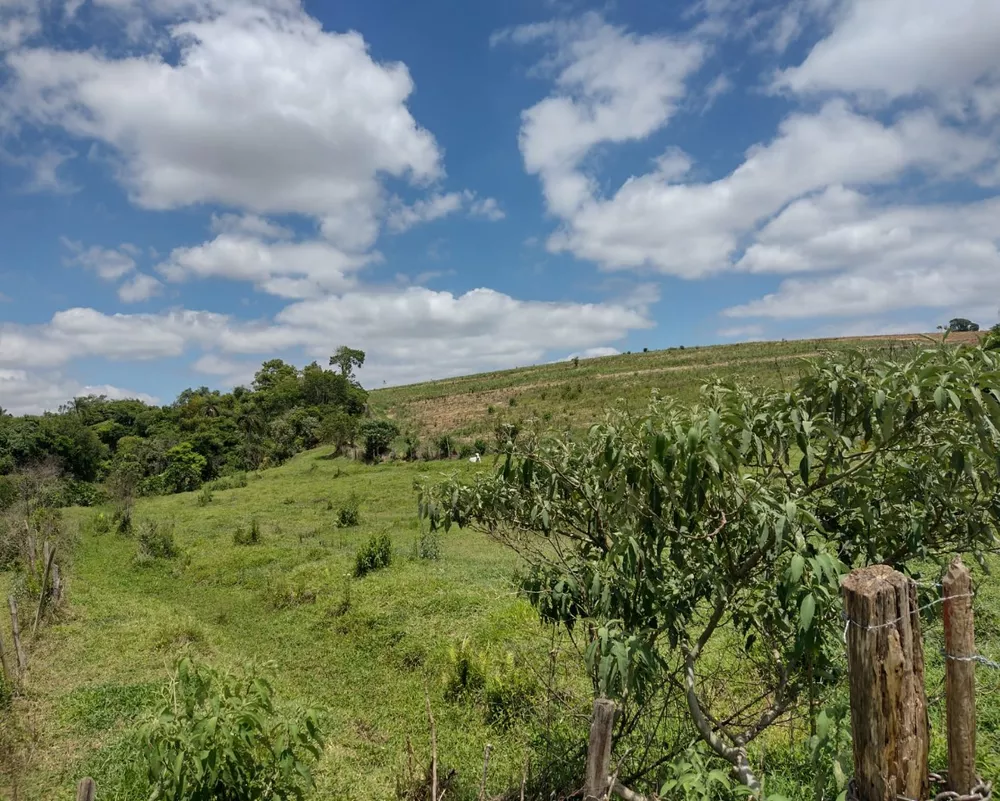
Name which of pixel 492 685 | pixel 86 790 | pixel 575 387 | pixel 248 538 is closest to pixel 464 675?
pixel 492 685

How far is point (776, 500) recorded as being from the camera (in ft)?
8.38

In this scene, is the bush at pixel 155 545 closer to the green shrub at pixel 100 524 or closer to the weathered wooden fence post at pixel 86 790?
the green shrub at pixel 100 524

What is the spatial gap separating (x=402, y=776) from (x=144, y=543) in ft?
44.5

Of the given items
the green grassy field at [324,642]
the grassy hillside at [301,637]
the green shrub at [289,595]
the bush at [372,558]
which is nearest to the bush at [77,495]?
the green grassy field at [324,642]

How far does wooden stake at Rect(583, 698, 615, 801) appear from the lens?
2178mm

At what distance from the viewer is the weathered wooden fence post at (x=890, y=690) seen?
1686 mm

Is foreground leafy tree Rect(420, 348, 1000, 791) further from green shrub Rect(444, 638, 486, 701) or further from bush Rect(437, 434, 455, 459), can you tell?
bush Rect(437, 434, 455, 459)

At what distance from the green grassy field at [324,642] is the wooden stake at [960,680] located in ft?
3.22

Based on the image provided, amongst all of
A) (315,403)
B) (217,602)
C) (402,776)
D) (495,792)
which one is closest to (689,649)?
(495,792)

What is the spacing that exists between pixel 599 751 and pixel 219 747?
187 cm

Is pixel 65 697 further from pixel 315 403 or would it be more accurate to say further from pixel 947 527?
pixel 315 403

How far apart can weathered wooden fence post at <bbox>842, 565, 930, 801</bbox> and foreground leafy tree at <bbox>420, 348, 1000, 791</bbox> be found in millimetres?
319

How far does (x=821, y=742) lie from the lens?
186 centimetres

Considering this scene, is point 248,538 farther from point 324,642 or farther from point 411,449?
point 411,449
